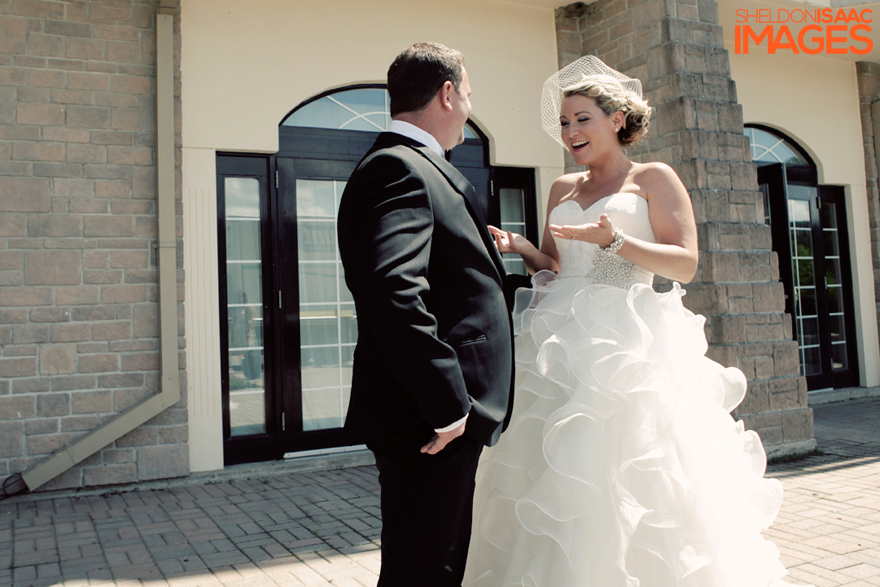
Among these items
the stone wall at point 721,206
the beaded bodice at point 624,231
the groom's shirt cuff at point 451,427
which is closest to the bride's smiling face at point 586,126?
the beaded bodice at point 624,231

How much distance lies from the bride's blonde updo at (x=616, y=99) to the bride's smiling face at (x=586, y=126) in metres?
0.02

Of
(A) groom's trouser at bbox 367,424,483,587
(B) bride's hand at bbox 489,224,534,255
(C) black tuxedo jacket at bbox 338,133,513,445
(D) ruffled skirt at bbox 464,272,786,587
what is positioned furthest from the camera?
(B) bride's hand at bbox 489,224,534,255

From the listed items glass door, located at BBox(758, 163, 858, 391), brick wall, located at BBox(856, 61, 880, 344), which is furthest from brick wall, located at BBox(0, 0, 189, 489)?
brick wall, located at BBox(856, 61, 880, 344)

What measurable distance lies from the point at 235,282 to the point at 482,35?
3.08 m

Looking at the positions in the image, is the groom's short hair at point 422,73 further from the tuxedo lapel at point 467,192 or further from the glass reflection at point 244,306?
the glass reflection at point 244,306

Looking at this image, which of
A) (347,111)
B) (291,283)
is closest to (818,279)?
(347,111)

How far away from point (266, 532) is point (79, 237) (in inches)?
97.2

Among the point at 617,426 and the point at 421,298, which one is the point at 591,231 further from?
the point at 421,298

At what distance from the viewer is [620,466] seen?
6.61 ft

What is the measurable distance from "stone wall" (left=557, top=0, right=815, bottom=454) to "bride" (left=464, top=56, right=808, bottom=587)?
272cm

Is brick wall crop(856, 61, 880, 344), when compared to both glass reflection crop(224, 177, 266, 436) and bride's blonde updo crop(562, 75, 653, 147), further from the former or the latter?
glass reflection crop(224, 177, 266, 436)

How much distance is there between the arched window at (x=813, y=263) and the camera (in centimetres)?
780

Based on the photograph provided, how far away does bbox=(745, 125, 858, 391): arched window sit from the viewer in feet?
25.6

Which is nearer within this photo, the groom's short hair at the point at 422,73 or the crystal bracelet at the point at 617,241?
the groom's short hair at the point at 422,73
